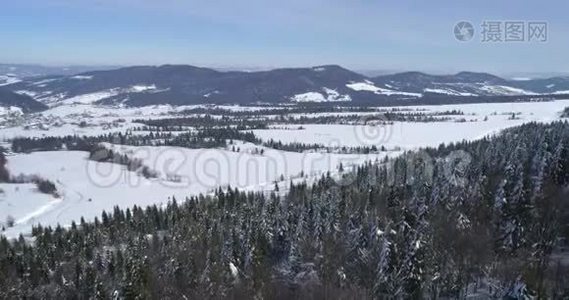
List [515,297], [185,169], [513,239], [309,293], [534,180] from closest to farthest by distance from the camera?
[515,297] → [309,293] → [513,239] → [534,180] → [185,169]

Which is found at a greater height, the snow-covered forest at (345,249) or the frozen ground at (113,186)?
the snow-covered forest at (345,249)

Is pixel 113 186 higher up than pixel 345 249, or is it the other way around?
pixel 345 249

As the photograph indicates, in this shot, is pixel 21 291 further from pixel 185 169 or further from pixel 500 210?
pixel 185 169

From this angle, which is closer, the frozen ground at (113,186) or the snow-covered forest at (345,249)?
the snow-covered forest at (345,249)

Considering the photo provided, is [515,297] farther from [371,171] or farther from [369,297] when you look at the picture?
[371,171]

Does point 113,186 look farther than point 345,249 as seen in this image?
Yes

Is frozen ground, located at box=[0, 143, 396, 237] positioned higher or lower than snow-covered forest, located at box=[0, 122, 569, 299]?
lower

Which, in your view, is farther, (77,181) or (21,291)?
(77,181)

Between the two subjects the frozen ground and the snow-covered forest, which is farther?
the frozen ground

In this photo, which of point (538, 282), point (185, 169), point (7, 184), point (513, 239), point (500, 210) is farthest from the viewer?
point (185, 169)

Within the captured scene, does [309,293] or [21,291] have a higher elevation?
[309,293]

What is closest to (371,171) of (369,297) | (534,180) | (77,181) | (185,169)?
(185,169)
